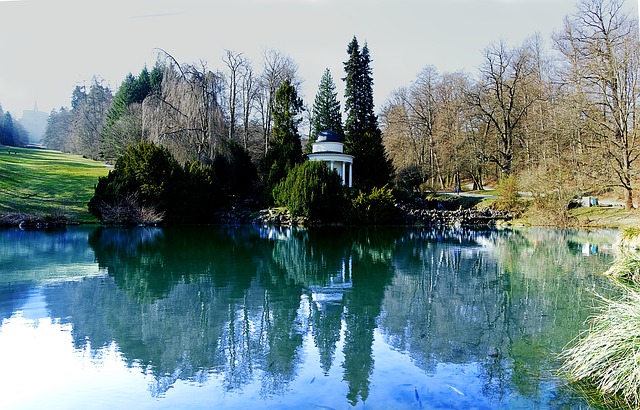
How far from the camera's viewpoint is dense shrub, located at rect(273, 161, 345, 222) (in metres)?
21.9

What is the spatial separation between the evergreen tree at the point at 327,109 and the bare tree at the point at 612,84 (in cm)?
1244

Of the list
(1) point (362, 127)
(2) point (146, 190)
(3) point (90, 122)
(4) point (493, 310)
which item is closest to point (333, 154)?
(1) point (362, 127)

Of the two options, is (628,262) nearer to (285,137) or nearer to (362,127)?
(285,137)

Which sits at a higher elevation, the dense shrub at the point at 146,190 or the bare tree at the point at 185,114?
the bare tree at the point at 185,114

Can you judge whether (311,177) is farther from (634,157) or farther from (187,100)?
(634,157)

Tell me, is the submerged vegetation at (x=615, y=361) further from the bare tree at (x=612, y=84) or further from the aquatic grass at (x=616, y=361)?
the bare tree at (x=612, y=84)

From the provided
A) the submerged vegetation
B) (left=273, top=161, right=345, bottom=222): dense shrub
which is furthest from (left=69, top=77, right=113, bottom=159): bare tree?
the submerged vegetation

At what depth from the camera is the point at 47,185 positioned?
2611 centimetres

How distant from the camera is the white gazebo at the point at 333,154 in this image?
2581 cm

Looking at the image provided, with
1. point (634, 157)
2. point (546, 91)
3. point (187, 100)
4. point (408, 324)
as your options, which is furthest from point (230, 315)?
point (546, 91)

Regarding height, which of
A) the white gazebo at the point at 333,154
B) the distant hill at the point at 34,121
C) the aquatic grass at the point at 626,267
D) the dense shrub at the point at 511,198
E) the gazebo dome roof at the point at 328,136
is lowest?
the aquatic grass at the point at 626,267

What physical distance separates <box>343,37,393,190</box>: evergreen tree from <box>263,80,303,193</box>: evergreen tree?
3.03 meters

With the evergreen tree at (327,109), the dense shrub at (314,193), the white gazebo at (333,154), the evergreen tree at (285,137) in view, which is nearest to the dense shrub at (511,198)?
the white gazebo at (333,154)

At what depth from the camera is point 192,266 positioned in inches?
401
